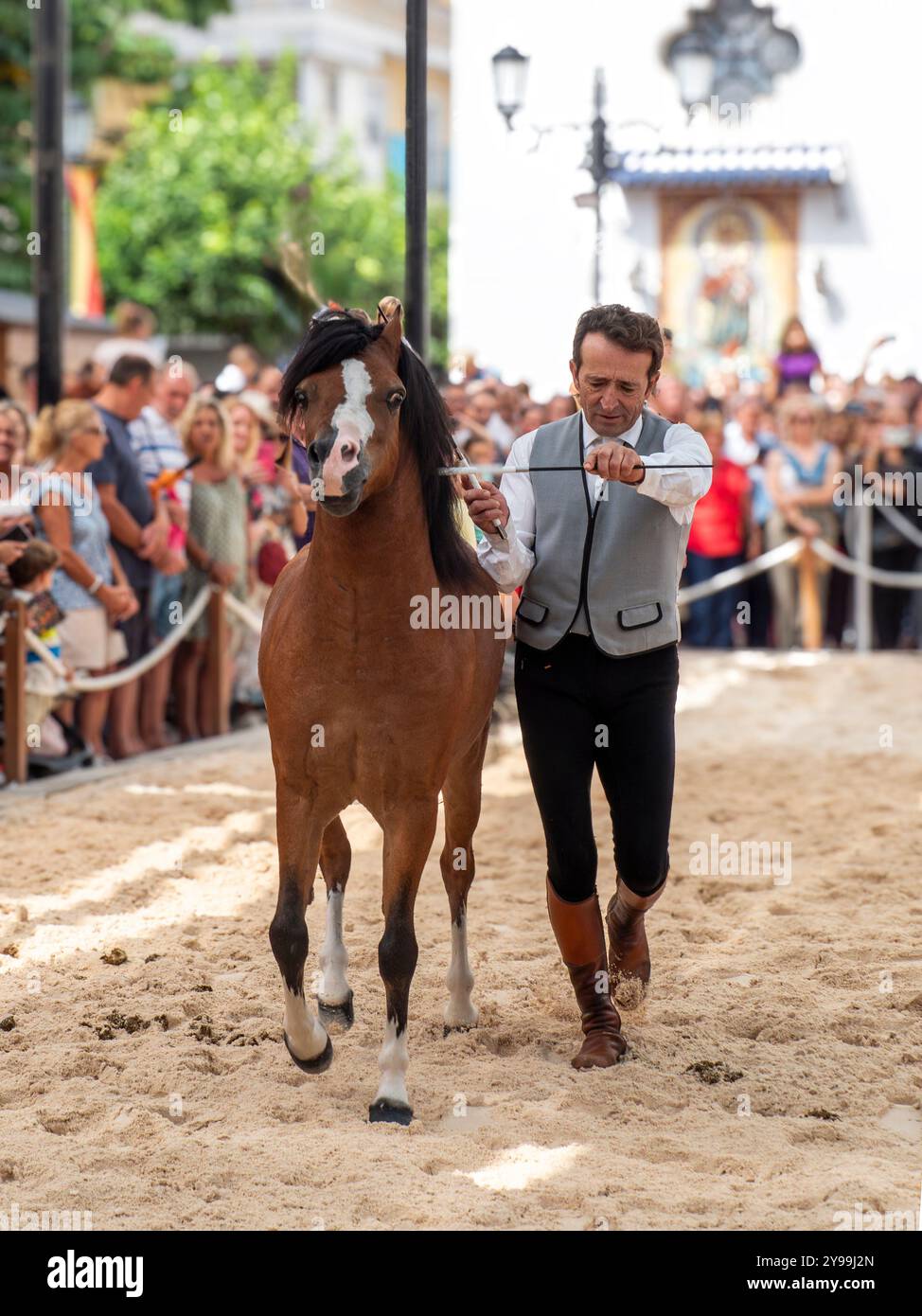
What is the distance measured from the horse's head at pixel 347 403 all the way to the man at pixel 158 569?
227 inches

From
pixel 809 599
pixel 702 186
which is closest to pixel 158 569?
pixel 809 599

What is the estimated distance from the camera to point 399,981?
15.5 ft

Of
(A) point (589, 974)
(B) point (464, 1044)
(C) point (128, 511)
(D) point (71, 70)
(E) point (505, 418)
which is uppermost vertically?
(D) point (71, 70)

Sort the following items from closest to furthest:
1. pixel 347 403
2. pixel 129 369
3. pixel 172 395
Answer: pixel 347 403
pixel 129 369
pixel 172 395

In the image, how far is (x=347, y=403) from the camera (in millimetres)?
4211

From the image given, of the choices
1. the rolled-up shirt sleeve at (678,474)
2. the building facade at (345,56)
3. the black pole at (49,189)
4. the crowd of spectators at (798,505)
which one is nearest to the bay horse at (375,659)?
the rolled-up shirt sleeve at (678,474)

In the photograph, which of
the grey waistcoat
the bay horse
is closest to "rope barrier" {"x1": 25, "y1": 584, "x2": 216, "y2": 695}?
the bay horse

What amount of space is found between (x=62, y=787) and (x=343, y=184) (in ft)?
126

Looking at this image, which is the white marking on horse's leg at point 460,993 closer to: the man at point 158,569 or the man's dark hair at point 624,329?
the man's dark hair at point 624,329

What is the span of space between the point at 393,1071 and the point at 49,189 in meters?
7.59

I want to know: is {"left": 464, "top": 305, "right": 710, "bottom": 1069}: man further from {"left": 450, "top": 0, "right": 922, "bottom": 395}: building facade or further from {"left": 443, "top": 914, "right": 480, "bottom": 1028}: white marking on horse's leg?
{"left": 450, "top": 0, "right": 922, "bottom": 395}: building facade

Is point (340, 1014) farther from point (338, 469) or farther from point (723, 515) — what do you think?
point (723, 515)

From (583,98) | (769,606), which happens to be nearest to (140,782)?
(769,606)

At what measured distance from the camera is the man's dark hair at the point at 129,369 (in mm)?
9734
